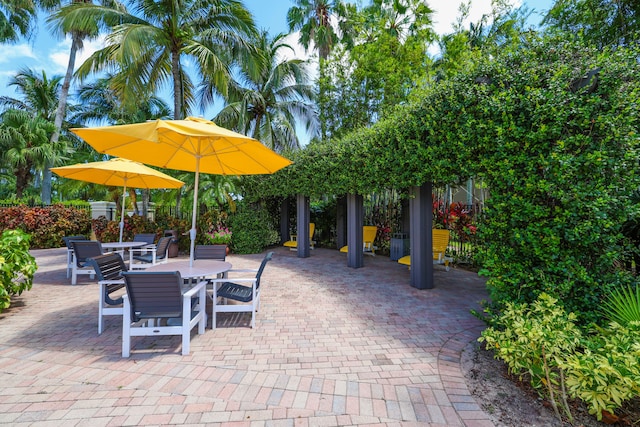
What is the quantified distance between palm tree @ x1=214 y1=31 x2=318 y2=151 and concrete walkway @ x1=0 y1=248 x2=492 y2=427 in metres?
11.6

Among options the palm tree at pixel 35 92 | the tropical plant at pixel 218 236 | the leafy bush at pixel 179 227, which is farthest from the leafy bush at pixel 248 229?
the palm tree at pixel 35 92

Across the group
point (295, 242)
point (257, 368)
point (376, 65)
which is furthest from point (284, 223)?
point (257, 368)

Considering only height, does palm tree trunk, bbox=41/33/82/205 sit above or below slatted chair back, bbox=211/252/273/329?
above

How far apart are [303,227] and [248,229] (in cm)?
227

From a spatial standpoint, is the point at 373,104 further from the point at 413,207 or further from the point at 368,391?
the point at 368,391

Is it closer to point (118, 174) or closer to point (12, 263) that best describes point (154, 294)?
point (12, 263)

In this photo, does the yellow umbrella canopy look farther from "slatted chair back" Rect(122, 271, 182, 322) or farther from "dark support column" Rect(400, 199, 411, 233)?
"dark support column" Rect(400, 199, 411, 233)

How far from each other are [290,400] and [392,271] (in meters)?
5.82

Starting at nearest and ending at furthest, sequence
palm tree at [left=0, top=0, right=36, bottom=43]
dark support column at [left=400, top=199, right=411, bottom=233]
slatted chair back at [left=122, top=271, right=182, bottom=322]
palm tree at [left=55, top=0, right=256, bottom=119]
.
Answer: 1. slatted chair back at [left=122, top=271, right=182, bottom=322]
2. dark support column at [left=400, top=199, right=411, bottom=233]
3. palm tree at [left=55, top=0, right=256, bottom=119]
4. palm tree at [left=0, top=0, right=36, bottom=43]

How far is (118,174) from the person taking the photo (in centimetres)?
721

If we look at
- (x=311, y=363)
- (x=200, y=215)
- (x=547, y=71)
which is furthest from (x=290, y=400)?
(x=200, y=215)

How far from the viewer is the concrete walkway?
226 centimetres

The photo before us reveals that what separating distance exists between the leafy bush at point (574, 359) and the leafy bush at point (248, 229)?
30.4ft

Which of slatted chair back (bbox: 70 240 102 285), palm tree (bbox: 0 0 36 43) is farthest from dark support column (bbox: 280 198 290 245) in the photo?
palm tree (bbox: 0 0 36 43)
